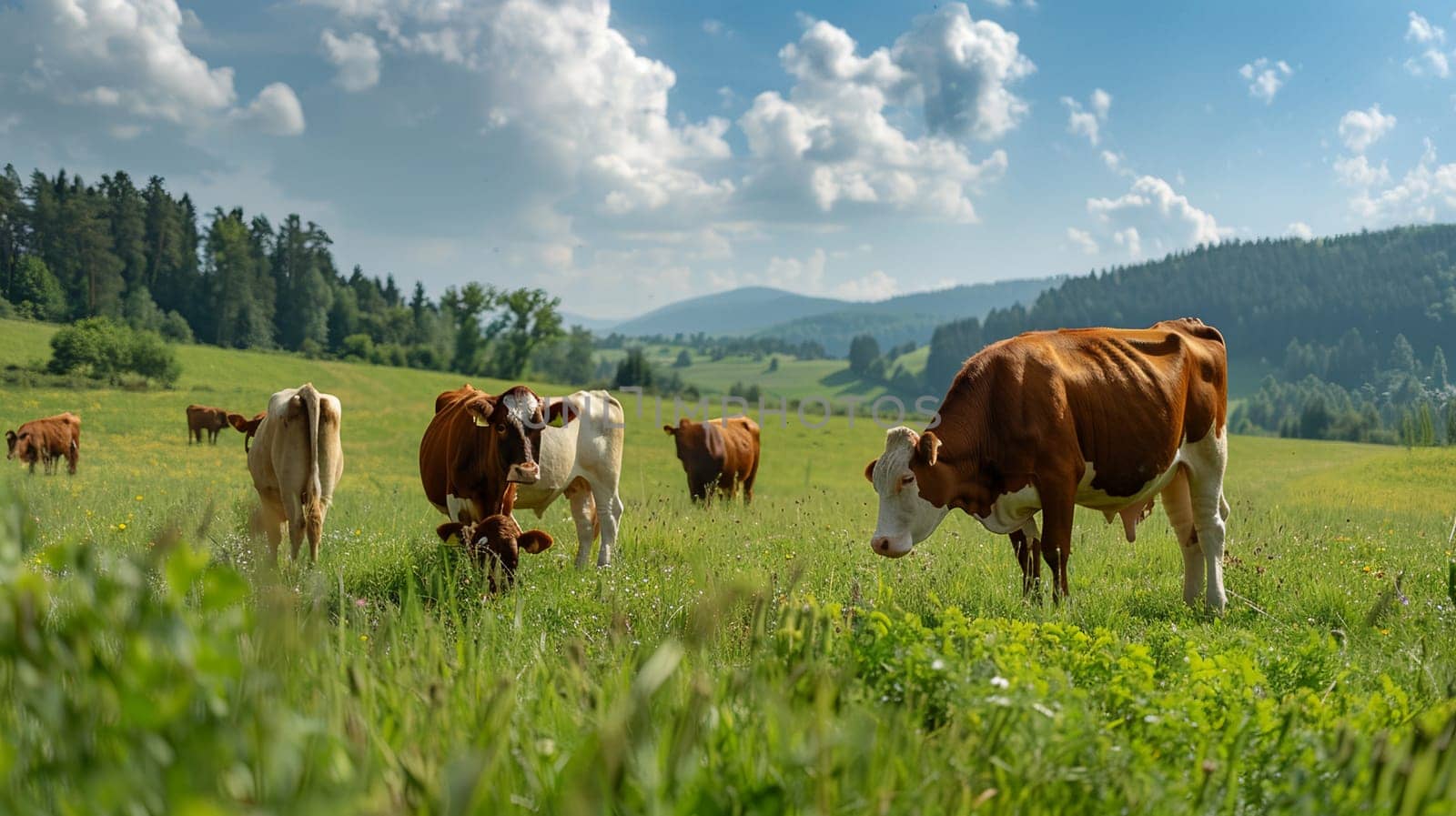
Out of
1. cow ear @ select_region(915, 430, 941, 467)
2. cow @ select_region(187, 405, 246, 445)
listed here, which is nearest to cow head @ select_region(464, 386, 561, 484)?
cow ear @ select_region(915, 430, 941, 467)

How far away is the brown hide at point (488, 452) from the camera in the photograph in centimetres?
743

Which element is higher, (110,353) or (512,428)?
(110,353)

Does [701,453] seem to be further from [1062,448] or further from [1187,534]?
[1062,448]

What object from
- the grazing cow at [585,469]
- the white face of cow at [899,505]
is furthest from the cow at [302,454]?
the white face of cow at [899,505]

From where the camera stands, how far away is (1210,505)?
7.37 meters

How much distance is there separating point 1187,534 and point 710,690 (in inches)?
246

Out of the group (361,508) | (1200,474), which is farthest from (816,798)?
(361,508)

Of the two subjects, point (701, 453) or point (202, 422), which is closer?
point (701, 453)

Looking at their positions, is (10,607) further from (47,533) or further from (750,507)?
(750,507)

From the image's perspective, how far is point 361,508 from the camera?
1314 cm

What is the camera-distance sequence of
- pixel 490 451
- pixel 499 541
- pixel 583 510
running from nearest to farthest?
1. pixel 499 541
2. pixel 490 451
3. pixel 583 510

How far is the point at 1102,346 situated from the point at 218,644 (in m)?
7.17

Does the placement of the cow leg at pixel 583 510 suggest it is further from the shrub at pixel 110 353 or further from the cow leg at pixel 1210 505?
the shrub at pixel 110 353

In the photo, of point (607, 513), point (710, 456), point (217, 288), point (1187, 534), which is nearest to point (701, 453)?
point (710, 456)
